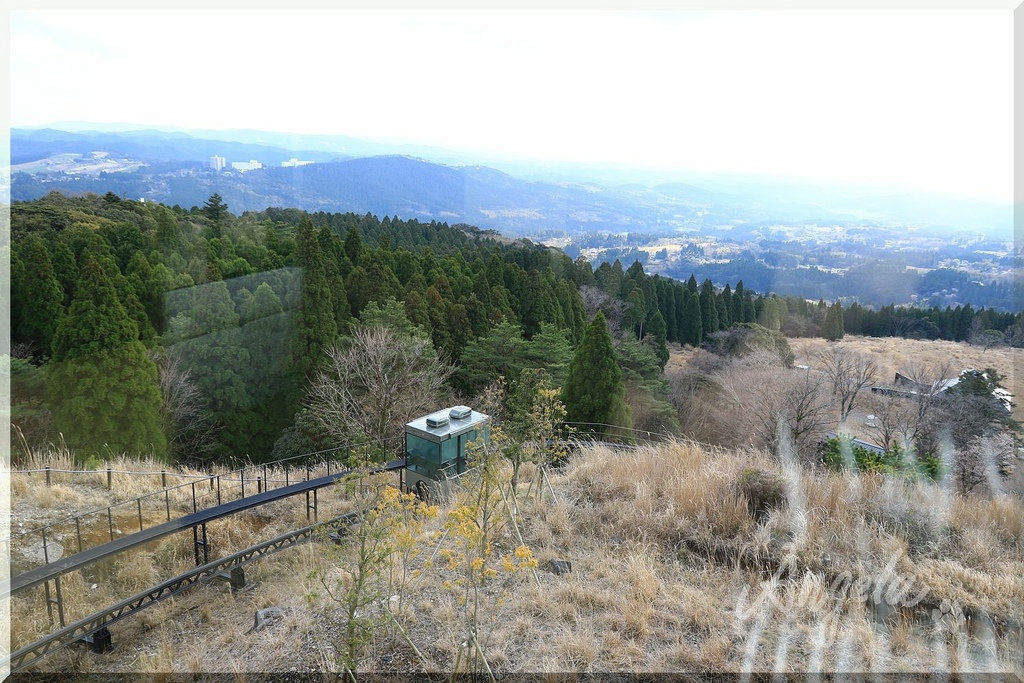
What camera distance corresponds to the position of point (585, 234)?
141 feet

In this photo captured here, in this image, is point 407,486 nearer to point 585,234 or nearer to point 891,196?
point 585,234

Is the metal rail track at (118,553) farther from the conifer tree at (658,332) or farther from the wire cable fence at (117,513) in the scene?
the conifer tree at (658,332)

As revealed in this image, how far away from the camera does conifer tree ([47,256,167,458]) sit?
32.8ft

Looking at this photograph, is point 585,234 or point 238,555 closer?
point 238,555

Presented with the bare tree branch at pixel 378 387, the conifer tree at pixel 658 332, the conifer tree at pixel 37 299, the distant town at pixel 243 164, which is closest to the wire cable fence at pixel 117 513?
the bare tree branch at pixel 378 387

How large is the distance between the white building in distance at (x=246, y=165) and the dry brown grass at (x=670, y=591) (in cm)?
1895

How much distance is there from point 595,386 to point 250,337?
745 cm

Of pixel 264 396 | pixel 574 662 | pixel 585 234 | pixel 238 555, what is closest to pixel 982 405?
pixel 574 662

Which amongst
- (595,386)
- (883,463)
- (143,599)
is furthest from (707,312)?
(143,599)

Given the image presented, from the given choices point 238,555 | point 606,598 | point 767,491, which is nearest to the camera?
point 606,598

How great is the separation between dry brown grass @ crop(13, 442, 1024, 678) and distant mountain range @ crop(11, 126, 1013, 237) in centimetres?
220

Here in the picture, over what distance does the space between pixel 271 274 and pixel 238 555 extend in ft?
38.2

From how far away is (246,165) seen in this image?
21.6 meters

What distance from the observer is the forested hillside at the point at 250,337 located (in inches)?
407
